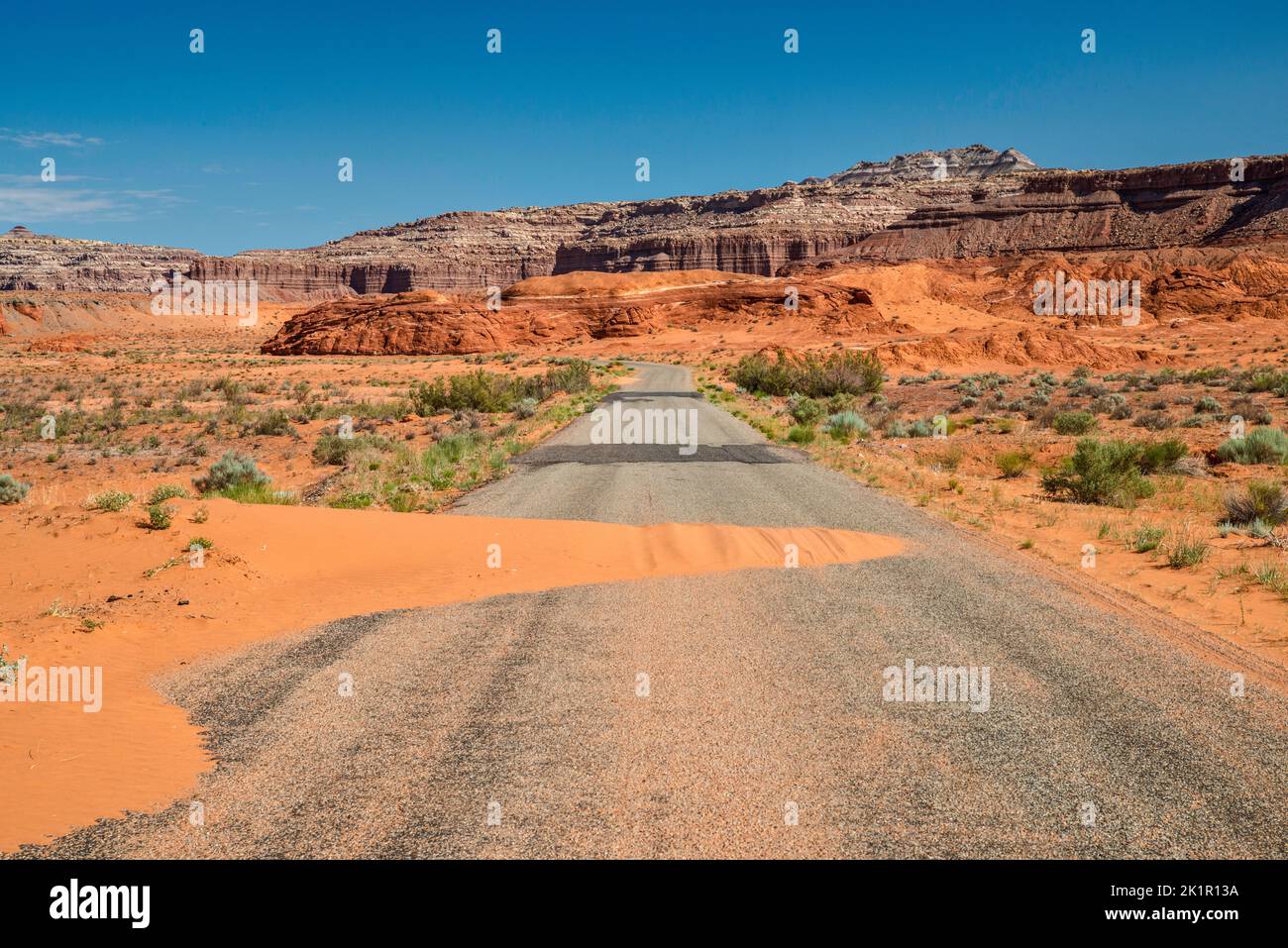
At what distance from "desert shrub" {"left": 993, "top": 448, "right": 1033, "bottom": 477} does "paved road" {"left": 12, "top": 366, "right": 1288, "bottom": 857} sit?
9408 mm

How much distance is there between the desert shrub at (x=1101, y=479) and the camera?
46.1 feet

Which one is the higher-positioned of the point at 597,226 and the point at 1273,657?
the point at 597,226

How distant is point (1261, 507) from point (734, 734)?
35.7ft

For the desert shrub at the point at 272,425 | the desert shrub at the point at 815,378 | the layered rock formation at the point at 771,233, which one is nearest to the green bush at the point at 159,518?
the desert shrub at the point at 272,425

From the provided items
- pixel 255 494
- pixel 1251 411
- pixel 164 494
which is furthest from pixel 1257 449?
pixel 164 494

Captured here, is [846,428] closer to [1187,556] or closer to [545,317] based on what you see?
[1187,556]

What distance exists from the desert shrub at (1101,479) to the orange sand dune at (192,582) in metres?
5.81

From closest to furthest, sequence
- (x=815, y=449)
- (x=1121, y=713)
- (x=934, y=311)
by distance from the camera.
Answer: (x=1121, y=713), (x=815, y=449), (x=934, y=311)

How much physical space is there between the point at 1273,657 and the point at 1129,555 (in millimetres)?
3624

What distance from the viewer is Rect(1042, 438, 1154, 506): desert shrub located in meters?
14.1

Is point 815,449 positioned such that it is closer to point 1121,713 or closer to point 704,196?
point 1121,713

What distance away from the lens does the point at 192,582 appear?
8.12 meters
